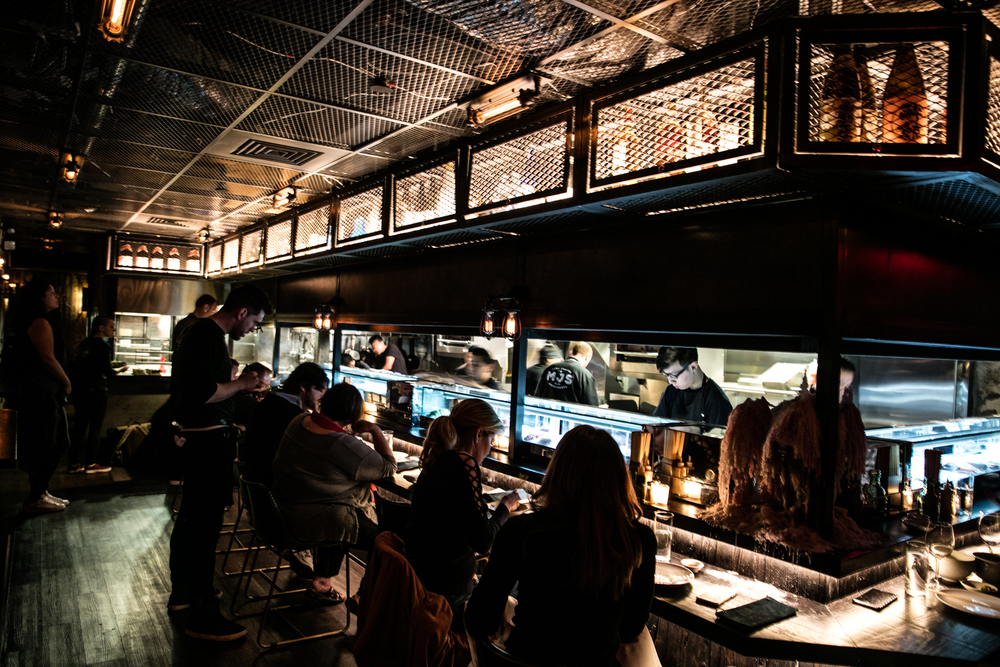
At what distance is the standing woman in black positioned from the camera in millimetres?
5340

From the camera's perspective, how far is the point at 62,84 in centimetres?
334

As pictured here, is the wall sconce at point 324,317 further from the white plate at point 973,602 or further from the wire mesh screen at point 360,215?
the white plate at point 973,602

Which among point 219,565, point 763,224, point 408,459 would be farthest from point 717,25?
point 219,565

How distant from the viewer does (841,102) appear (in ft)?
7.46

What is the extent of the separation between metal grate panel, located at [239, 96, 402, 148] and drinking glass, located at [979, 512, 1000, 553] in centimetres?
413

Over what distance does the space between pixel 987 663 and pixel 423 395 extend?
4.22 m

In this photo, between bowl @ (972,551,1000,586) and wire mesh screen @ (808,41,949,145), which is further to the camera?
bowl @ (972,551,1000,586)

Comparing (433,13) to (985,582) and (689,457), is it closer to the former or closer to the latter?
(689,457)

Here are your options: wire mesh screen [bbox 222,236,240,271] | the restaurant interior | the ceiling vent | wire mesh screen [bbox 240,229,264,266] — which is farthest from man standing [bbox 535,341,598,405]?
wire mesh screen [bbox 222,236,240,271]

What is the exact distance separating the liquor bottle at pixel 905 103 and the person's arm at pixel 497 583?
1.91 m

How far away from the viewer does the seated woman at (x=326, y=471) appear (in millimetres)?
3545

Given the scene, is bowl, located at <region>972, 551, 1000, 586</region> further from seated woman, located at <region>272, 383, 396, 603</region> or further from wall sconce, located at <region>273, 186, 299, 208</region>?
wall sconce, located at <region>273, 186, 299, 208</region>

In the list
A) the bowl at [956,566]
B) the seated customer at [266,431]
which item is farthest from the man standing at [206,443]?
the bowl at [956,566]

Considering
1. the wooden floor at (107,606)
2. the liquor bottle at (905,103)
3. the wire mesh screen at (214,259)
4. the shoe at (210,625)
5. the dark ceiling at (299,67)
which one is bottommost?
the wooden floor at (107,606)
